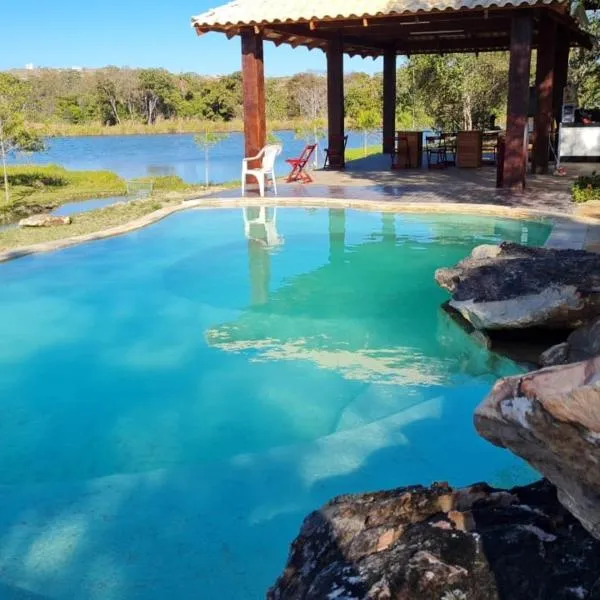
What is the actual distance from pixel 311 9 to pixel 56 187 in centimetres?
1122

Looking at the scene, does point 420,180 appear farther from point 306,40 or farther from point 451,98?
point 451,98

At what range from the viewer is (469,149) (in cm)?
1527

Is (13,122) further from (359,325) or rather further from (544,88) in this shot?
(359,325)

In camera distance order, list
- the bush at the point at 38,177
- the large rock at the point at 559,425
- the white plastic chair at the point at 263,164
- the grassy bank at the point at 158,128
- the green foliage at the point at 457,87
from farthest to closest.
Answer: the grassy bank at the point at 158,128 → the green foliage at the point at 457,87 → the bush at the point at 38,177 → the white plastic chair at the point at 263,164 → the large rock at the point at 559,425

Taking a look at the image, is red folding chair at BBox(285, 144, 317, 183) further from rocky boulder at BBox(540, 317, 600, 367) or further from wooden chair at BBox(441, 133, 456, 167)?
rocky boulder at BBox(540, 317, 600, 367)

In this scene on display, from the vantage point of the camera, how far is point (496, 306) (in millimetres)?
5555

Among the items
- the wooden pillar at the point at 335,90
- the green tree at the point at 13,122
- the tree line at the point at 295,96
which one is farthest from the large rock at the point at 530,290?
the tree line at the point at 295,96

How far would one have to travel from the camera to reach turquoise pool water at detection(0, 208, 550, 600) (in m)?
3.25

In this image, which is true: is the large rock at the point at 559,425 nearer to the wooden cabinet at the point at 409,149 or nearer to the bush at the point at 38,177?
the wooden cabinet at the point at 409,149

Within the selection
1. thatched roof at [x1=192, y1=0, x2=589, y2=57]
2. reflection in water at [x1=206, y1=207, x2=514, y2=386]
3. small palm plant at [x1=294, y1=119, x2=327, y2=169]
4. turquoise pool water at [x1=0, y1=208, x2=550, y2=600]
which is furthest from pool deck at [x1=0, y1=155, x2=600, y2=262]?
small palm plant at [x1=294, y1=119, x2=327, y2=169]

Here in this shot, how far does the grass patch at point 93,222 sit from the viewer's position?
9.77 meters

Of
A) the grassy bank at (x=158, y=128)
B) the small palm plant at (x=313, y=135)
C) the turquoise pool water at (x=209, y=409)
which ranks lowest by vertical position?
the turquoise pool water at (x=209, y=409)

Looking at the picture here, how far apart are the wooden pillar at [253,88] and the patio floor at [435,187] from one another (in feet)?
3.40

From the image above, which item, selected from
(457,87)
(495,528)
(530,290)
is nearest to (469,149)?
(457,87)
